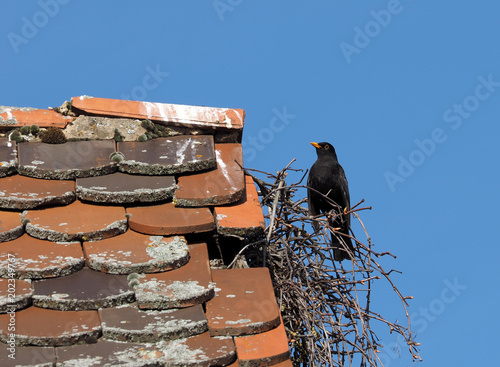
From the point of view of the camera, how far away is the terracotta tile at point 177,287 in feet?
7.93

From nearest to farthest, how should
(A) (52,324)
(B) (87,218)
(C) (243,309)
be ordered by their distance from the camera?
(A) (52,324) → (C) (243,309) → (B) (87,218)

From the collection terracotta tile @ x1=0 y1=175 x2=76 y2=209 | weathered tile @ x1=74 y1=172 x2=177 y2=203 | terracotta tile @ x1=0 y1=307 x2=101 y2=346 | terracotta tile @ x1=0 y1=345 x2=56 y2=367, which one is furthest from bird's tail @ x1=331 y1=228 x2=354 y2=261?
terracotta tile @ x1=0 y1=345 x2=56 y2=367

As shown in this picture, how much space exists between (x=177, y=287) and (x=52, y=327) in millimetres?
450

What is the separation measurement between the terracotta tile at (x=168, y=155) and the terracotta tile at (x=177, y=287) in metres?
0.51

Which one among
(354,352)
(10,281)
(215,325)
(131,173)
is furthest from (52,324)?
(354,352)

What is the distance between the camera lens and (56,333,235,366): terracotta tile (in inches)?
85.7

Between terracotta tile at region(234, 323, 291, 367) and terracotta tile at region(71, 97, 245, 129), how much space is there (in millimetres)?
1164

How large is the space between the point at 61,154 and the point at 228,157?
73 cm

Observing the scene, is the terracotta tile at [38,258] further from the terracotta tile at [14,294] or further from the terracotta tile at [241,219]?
the terracotta tile at [241,219]

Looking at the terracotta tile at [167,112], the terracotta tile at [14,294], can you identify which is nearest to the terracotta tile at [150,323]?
the terracotta tile at [14,294]

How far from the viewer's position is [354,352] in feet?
10.8

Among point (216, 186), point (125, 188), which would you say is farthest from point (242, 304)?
point (125, 188)

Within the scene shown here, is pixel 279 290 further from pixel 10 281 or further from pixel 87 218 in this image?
pixel 10 281

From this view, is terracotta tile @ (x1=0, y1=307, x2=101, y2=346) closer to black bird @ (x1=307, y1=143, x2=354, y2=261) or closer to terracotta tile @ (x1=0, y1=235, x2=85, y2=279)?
terracotta tile @ (x1=0, y1=235, x2=85, y2=279)
